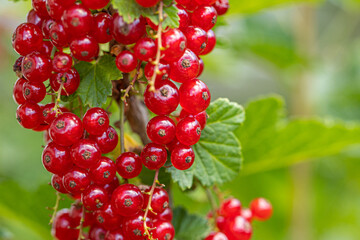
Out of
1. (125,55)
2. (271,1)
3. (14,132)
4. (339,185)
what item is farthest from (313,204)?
(125,55)

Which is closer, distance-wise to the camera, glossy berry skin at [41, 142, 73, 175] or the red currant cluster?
glossy berry skin at [41, 142, 73, 175]

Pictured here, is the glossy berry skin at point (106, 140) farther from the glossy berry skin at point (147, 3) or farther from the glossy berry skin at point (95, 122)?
the glossy berry skin at point (147, 3)

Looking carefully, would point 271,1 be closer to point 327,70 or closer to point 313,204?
point 327,70

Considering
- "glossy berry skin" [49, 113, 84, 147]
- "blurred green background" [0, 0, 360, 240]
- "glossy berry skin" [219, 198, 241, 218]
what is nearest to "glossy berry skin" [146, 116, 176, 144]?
"glossy berry skin" [49, 113, 84, 147]

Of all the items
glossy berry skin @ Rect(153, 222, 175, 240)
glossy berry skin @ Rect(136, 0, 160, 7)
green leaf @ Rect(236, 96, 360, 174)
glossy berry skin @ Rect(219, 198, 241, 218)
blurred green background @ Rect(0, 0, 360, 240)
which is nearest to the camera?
glossy berry skin @ Rect(136, 0, 160, 7)

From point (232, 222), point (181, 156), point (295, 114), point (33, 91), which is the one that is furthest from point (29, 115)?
point (295, 114)

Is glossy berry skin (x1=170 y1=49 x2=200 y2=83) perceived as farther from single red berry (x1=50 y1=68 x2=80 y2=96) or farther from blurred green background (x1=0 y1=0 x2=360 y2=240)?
blurred green background (x1=0 y1=0 x2=360 y2=240)
